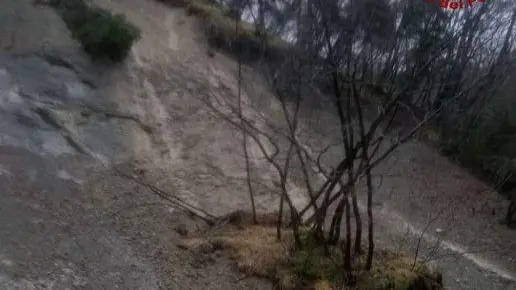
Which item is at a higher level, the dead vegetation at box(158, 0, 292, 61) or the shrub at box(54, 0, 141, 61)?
the dead vegetation at box(158, 0, 292, 61)

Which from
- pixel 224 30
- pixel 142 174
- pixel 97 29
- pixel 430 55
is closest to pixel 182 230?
pixel 142 174

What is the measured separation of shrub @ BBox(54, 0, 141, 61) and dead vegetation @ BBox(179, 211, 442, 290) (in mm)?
6023

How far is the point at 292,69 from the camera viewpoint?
1064 cm

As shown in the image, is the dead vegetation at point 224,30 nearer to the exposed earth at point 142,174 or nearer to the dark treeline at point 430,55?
the exposed earth at point 142,174

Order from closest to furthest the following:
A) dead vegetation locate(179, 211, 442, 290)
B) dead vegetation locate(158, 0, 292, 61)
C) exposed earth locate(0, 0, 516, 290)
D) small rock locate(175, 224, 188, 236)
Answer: exposed earth locate(0, 0, 516, 290) < dead vegetation locate(179, 211, 442, 290) < small rock locate(175, 224, 188, 236) < dead vegetation locate(158, 0, 292, 61)

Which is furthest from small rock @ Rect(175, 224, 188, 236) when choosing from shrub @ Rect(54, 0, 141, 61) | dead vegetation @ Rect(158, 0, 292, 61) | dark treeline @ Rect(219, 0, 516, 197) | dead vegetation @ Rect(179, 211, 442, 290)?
dead vegetation @ Rect(158, 0, 292, 61)

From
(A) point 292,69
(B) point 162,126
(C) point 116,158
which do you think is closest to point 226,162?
(B) point 162,126

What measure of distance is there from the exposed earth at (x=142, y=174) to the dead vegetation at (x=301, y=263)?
0.84 ft

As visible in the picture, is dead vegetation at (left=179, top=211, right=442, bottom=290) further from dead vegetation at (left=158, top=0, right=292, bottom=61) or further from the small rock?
dead vegetation at (left=158, top=0, right=292, bottom=61)

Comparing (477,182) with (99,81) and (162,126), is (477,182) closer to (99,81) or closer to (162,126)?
(162,126)

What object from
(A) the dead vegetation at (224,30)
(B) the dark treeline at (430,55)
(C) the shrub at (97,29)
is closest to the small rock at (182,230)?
(B) the dark treeline at (430,55)

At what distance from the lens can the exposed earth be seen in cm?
854

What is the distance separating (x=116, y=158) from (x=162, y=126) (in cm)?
214

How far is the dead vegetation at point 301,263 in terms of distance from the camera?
895 cm
